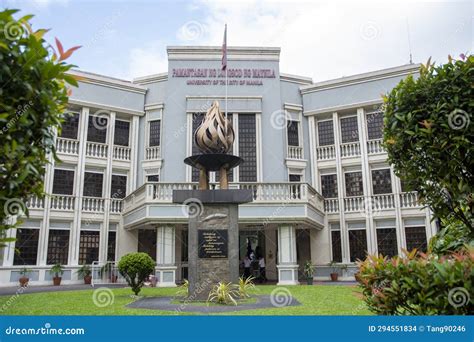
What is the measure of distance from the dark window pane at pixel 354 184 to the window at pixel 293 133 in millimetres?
3525

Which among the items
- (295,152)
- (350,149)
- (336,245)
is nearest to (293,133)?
(295,152)

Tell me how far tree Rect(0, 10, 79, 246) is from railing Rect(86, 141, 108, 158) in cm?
1954

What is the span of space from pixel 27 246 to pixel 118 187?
5436 mm

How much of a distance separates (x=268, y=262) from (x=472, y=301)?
19.4 meters

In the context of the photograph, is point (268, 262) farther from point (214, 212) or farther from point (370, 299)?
point (370, 299)

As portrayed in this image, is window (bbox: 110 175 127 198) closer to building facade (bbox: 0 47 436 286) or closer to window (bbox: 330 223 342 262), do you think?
building facade (bbox: 0 47 436 286)

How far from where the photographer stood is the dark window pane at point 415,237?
2103 centimetres

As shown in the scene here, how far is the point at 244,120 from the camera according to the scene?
22.7 m

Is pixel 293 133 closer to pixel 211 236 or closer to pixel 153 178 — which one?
pixel 153 178

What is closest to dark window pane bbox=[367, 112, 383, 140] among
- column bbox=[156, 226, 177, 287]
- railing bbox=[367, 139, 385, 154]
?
railing bbox=[367, 139, 385, 154]

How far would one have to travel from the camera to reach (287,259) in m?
17.9

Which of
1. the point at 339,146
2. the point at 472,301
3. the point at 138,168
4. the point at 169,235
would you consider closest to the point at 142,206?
the point at 169,235

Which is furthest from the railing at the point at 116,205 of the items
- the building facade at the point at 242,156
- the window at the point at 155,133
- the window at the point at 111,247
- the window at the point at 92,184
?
the window at the point at 155,133

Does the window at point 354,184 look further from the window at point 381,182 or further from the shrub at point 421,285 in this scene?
the shrub at point 421,285
